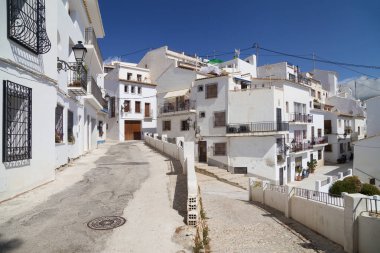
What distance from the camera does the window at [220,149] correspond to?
29520mm

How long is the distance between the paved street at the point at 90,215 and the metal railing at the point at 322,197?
18.1 ft

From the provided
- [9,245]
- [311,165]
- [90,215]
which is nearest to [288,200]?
[90,215]

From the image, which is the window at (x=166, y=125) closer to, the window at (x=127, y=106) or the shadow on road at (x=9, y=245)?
the window at (x=127, y=106)

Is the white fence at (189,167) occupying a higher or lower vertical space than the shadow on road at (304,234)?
higher

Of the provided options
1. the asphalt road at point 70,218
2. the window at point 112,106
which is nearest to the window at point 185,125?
the window at point 112,106

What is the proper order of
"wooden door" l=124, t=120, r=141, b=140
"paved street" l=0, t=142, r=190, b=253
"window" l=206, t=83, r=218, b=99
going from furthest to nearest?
"wooden door" l=124, t=120, r=141, b=140
"window" l=206, t=83, r=218, b=99
"paved street" l=0, t=142, r=190, b=253

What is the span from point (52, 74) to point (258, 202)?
12.7 metres

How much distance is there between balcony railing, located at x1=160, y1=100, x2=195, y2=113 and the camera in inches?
1270

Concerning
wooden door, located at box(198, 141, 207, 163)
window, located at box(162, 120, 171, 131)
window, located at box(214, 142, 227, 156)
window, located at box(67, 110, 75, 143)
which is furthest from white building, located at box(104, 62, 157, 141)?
Answer: window, located at box(67, 110, 75, 143)

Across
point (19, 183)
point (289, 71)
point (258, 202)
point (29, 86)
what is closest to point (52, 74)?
point (29, 86)

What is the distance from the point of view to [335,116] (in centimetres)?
4119

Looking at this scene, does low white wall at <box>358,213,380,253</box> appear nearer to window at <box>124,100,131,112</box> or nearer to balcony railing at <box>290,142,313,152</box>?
balcony railing at <box>290,142,313,152</box>

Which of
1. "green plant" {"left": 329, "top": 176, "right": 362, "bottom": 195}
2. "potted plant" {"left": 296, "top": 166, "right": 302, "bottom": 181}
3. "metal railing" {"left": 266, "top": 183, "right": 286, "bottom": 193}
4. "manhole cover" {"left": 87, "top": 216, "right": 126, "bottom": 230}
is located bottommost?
"potted plant" {"left": 296, "top": 166, "right": 302, "bottom": 181}

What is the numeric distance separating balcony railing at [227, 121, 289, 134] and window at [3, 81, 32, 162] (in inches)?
832
